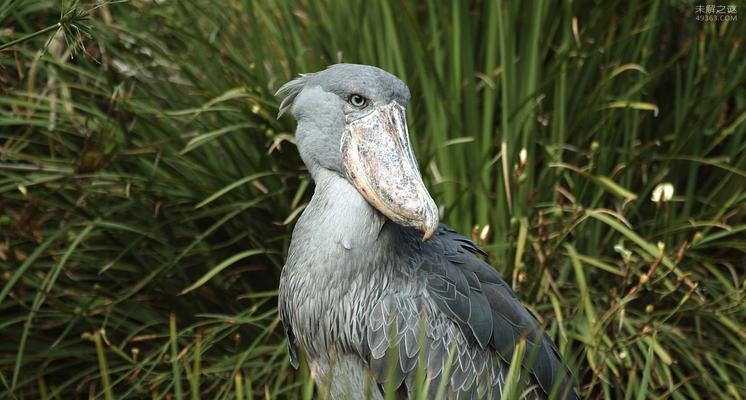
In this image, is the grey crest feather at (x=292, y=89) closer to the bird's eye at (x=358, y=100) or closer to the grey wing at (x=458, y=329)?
the bird's eye at (x=358, y=100)

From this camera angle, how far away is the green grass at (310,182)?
3.42 meters

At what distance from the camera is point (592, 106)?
3.72 m

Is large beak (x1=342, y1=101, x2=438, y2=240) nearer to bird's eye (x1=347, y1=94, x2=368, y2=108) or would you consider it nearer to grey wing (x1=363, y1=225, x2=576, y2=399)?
bird's eye (x1=347, y1=94, x2=368, y2=108)

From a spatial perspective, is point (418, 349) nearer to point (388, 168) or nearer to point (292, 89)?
point (388, 168)

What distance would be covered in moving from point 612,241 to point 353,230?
1413 mm

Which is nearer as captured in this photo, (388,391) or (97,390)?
(388,391)

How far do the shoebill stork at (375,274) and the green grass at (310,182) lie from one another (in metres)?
0.52

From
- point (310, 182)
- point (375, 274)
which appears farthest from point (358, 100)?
point (310, 182)

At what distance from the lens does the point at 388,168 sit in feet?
8.45

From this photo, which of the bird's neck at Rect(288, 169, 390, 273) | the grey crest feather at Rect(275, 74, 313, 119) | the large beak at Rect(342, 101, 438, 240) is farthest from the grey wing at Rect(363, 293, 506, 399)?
the grey crest feather at Rect(275, 74, 313, 119)

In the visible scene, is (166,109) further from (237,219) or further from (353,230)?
(353,230)

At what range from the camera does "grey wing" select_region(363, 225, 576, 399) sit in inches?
105

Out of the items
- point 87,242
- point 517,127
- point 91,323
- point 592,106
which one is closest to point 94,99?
point 87,242

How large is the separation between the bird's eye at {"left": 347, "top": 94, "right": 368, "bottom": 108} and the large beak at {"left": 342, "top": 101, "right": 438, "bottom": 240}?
4 centimetres
